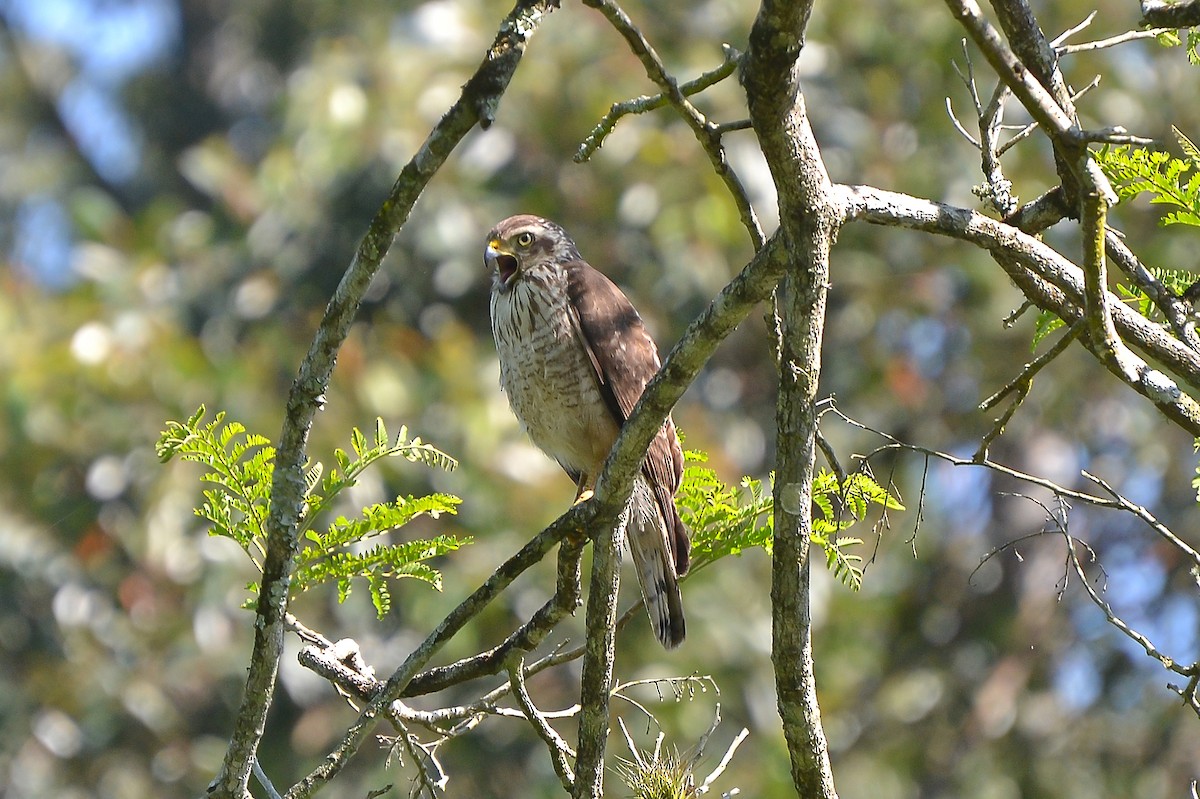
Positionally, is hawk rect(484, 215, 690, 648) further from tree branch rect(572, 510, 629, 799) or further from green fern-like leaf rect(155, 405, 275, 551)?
green fern-like leaf rect(155, 405, 275, 551)

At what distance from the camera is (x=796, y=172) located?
2.19m

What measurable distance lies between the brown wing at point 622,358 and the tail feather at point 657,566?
0.03m

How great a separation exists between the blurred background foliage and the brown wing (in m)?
3.04

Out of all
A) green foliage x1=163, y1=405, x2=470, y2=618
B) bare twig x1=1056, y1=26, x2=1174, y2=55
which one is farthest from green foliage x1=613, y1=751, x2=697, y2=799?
bare twig x1=1056, y1=26, x2=1174, y2=55

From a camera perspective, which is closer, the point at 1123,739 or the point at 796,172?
the point at 796,172

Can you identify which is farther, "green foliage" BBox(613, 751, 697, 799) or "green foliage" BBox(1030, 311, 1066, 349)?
"green foliage" BBox(1030, 311, 1066, 349)

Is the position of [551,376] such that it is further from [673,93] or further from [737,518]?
[673,93]

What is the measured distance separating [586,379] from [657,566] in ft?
2.21

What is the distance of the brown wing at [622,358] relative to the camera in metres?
4.42

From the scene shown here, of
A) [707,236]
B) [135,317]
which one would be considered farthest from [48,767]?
[707,236]

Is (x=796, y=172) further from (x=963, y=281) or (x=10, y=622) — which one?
(x=10, y=622)

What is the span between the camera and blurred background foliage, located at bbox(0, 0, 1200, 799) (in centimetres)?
858

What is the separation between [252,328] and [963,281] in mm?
5038

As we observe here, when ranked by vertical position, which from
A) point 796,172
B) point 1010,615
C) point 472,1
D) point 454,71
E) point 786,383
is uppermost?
point 472,1
